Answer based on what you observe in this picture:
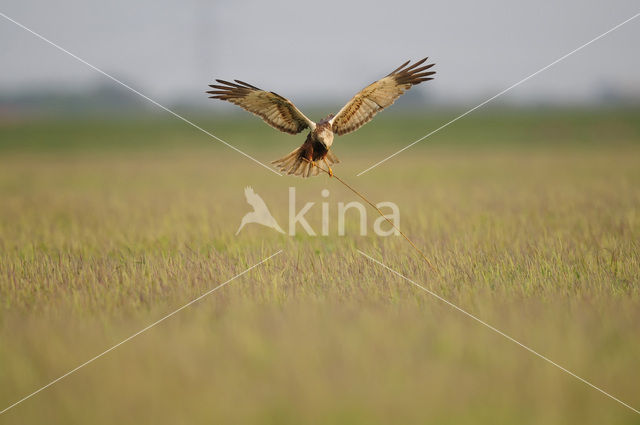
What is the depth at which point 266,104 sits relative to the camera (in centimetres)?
740

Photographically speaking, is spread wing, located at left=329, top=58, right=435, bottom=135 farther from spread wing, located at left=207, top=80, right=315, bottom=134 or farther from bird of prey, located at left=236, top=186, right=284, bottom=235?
bird of prey, located at left=236, top=186, right=284, bottom=235

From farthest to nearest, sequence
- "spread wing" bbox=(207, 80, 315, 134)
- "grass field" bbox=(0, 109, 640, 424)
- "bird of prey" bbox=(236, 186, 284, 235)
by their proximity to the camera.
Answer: "bird of prey" bbox=(236, 186, 284, 235) < "spread wing" bbox=(207, 80, 315, 134) < "grass field" bbox=(0, 109, 640, 424)

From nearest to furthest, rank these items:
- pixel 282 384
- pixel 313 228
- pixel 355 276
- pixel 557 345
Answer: pixel 282 384 < pixel 557 345 < pixel 355 276 < pixel 313 228

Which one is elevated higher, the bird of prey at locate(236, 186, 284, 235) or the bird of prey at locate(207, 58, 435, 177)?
the bird of prey at locate(207, 58, 435, 177)

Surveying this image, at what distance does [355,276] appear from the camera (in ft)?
19.0

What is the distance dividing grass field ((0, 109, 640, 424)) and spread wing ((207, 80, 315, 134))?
1747mm

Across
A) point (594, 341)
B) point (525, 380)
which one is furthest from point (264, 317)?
point (594, 341)

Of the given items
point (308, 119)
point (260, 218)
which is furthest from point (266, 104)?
point (260, 218)

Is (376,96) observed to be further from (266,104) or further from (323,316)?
(323,316)

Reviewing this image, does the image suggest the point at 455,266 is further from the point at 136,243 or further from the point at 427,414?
the point at 136,243

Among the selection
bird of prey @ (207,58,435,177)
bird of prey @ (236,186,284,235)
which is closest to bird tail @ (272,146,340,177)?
bird of prey @ (207,58,435,177)

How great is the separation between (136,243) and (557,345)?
5.96m

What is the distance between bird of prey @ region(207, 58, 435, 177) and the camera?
7094 mm

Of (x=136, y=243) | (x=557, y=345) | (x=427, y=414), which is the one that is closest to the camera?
(x=427, y=414)
